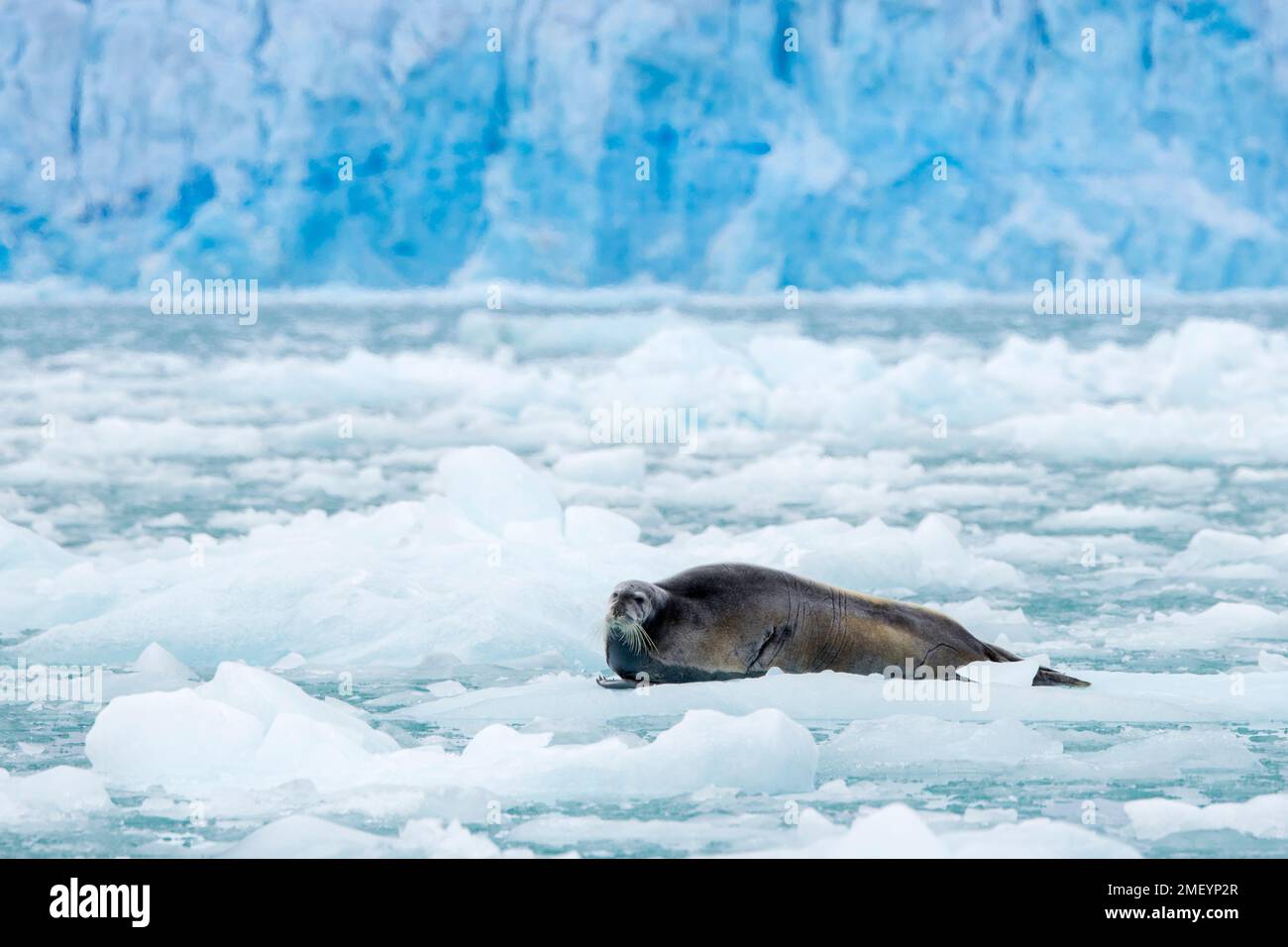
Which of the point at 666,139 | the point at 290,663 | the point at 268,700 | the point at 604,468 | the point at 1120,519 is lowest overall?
the point at 290,663

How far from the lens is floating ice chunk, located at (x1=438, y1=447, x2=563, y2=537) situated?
737cm

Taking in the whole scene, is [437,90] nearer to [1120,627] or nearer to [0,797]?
[1120,627]

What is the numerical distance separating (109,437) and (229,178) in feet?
35.3

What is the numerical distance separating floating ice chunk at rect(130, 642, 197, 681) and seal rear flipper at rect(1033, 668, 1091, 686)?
2598 millimetres

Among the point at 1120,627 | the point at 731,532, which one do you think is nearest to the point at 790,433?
the point at 731,532

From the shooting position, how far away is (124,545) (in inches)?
305

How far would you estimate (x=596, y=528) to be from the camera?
706cm

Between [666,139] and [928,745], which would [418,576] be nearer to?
[928,745]

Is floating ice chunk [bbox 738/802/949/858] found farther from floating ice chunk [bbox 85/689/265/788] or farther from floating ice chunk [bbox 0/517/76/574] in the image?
floating ice chunk [bbox 0/517/76/574]

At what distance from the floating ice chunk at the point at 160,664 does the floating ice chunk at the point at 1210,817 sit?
3.00 meters

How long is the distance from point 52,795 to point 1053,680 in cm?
275

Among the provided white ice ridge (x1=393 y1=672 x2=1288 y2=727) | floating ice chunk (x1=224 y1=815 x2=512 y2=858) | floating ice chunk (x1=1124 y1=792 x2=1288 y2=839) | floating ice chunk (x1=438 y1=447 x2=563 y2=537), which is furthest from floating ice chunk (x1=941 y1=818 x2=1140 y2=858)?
floating ice chunk (x1=438 y1=447 x2=563 y2=537)

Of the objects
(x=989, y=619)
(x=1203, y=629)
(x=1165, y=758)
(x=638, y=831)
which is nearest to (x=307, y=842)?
(x=638, y=831)

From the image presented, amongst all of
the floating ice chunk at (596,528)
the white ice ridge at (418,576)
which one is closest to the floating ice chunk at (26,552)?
the white ice ridge at (418,576)
